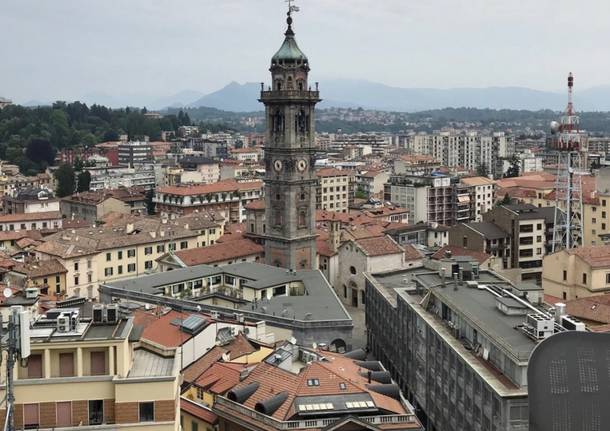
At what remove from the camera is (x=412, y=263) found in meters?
66.9

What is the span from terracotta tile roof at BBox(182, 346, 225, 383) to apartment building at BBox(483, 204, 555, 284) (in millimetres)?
43135

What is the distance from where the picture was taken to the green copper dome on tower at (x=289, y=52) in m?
62.4

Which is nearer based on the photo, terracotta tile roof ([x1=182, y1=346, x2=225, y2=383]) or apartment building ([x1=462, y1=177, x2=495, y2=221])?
terracotta tile roof ([x1=182, y1=346, x2=225, y2=383])

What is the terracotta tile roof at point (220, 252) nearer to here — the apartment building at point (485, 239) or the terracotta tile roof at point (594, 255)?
the apartment building at point (485, 239)

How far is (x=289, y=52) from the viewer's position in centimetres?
6288

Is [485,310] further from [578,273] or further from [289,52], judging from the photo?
[289,52]

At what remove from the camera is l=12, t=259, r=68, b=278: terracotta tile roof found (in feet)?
200

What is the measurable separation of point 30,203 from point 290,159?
50.0m

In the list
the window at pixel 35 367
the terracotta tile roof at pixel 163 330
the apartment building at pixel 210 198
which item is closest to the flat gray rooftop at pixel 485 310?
the terracotta tile roof at pixel 163 330

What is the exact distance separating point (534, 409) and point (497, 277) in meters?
33.6

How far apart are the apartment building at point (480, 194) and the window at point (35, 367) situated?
91.2 m

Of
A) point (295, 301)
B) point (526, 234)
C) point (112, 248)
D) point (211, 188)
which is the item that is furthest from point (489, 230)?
point (211, 188)

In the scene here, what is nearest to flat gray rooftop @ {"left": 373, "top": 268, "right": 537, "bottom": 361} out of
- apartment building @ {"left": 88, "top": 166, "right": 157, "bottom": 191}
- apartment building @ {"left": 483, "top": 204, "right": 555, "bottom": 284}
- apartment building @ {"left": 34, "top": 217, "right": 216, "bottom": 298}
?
apartment building @ {"left": 483, "top": 204, "right": 555, "bottom": 284}

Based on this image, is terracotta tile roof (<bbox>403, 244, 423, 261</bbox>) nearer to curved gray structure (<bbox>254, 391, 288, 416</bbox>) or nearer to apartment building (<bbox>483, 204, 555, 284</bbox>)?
apartment building (<bbox>483, 204, 555, 284</bbox>)
